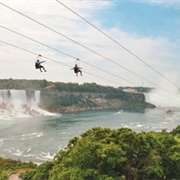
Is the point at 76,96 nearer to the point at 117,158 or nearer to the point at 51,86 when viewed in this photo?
the point at 51,86

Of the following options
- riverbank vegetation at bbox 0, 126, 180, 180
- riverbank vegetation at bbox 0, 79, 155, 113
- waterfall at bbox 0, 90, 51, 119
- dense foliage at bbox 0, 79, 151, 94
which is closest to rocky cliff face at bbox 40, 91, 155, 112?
riverbank vegetation at bbox 0, 79, 155, 113

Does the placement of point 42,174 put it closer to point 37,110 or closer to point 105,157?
point 105,157

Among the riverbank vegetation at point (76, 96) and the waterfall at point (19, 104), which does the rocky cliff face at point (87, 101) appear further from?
the waterfall at point (19, 104)

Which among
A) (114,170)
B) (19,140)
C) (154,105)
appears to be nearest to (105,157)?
(114,170)

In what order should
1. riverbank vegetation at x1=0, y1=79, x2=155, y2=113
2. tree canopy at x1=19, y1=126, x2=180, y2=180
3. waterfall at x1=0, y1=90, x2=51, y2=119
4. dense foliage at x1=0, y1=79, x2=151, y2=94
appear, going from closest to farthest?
tree canopy at x1=19, y1=126, x2=180, y2=180, waterfall at x1=0, y1=90, x2=51, y2=119, riverbank vegetation at x1=0, y1=79, x2=155, y2=113, dense foliage at x1=0, y1=79, x2=151, y2=94

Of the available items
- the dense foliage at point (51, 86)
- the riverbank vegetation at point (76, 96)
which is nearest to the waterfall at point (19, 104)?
the riverbank vegetation at point (76, 96)

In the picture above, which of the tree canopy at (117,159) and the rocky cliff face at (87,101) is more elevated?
the rocky cliff face at (87,101)

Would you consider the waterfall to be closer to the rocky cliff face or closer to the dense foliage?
the rocky cliff face
